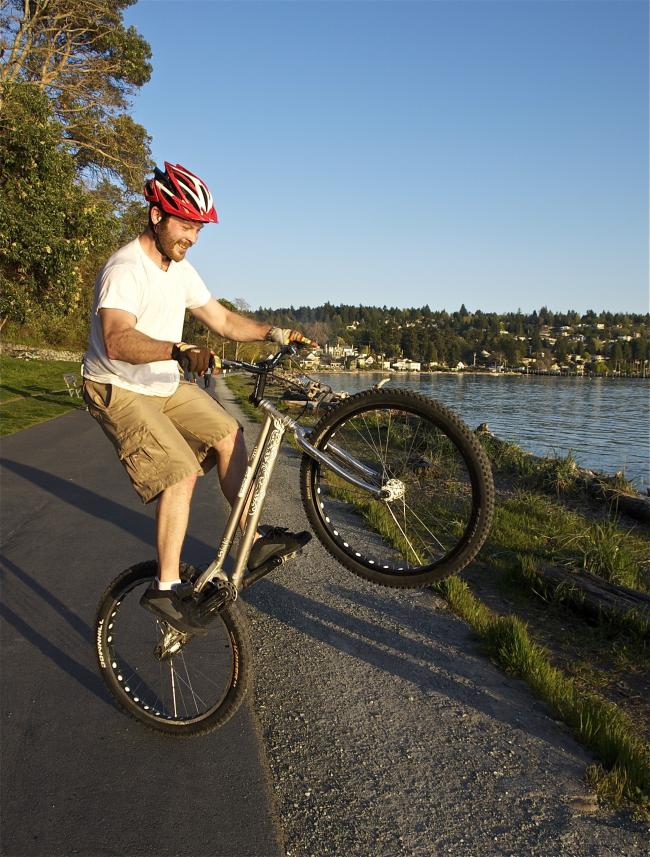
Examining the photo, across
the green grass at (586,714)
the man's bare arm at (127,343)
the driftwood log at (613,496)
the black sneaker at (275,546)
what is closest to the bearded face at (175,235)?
the man's bare arm at (127,343)

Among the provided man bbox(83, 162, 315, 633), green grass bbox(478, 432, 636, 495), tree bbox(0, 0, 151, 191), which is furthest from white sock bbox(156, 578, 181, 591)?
tree bbox(0, 0, 151, 191)

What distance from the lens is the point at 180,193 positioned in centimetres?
331

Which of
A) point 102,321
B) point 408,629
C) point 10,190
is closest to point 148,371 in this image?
point 102,321

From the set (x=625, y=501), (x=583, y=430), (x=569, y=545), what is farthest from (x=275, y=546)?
(x=583, y=430)

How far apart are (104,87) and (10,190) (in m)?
9.95

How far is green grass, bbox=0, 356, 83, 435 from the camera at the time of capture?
17734 mm

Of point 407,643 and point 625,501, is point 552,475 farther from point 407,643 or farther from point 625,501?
point 407,643

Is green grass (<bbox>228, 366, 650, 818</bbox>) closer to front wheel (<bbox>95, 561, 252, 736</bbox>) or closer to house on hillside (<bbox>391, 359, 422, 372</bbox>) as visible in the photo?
front wheel (<bbox>95, 561, 252, 736</bbox>)

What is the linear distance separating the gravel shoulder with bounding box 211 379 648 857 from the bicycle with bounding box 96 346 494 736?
1.49 ft

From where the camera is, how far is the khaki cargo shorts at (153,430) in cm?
335

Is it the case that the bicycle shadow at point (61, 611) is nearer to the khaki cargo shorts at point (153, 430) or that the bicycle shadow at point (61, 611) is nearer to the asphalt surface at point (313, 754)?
the asphalt surface at point (313, 754)

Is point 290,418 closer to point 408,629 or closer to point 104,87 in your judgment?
point 408,629

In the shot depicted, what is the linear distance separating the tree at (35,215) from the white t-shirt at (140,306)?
14807 millimetres

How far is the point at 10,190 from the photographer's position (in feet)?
55.4
